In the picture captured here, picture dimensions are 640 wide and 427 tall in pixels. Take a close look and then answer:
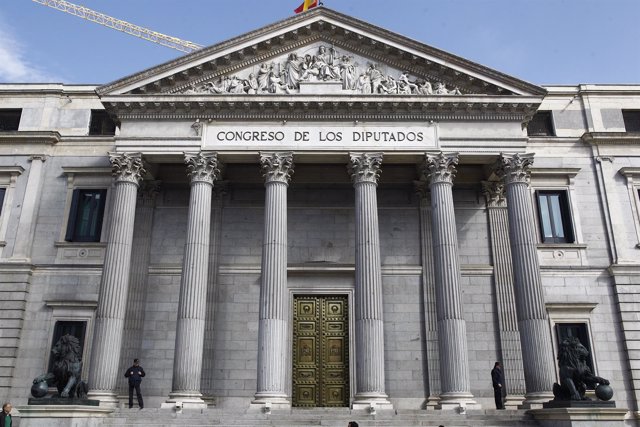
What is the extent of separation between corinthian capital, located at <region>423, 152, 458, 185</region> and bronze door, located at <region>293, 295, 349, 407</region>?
7.08 m

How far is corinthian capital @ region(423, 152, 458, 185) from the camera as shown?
2362 centimetres

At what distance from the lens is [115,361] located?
21.4 m

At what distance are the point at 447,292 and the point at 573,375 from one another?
5.35 m

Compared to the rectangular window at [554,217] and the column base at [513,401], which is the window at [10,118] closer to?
the rectangular window at [554,217]

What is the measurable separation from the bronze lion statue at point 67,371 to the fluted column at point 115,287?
205 cm

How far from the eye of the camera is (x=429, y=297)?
26.1m

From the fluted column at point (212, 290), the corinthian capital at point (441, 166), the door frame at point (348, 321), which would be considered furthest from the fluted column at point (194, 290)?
the corinthian capital at point (441, 166)

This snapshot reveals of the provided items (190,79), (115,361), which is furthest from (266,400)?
(190,79)

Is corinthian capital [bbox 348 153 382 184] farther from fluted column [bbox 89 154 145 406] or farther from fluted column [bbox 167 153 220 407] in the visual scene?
fluted column [bbox 89 154 145 406]

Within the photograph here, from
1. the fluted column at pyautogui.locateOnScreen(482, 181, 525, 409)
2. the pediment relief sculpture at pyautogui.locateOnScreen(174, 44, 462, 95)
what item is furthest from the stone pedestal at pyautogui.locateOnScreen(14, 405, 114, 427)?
the fluted column at pyautogui.locateOnScreen(482, 181, 525, 409)

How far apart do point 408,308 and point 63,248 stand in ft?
53.7

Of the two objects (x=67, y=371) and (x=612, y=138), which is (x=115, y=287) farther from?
(x=612, y=138)

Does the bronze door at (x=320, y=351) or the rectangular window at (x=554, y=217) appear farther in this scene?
the rectangular window at (x=554, y=217)

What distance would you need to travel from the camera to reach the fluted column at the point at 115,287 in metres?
21.0
